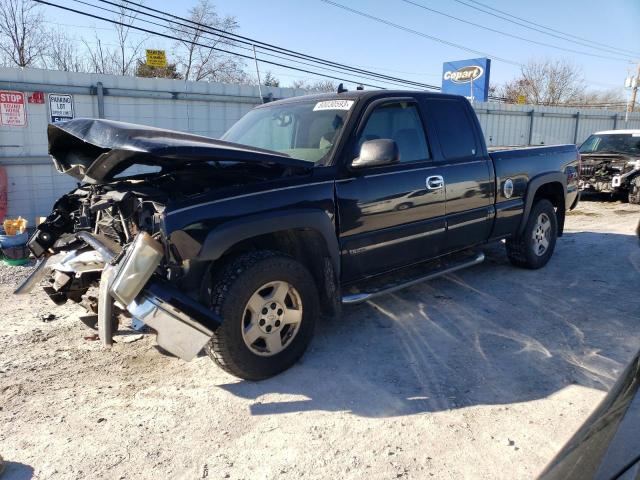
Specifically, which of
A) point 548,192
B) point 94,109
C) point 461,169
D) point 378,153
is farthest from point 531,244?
point 94,109

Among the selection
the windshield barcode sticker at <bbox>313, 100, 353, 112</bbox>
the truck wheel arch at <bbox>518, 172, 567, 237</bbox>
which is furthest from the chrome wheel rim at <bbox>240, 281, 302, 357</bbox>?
the truck wheel arch at <bbox>518, 172, 567, 237</bbox>

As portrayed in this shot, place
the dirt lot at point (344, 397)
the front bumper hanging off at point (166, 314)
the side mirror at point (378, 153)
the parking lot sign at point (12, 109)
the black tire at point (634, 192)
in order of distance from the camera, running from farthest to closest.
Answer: the black tire at point (634, 192)
the parking lot sign at point (12, 109)
the side mirror at point (378, 153)
the front bumper hanging off at point (166, 314)
the dirt lot at point (344, 397)

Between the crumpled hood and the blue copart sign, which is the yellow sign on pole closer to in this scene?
the crumpled hood

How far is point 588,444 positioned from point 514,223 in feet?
14.9

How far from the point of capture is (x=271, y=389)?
3.35 metres

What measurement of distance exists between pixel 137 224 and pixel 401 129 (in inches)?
95.0

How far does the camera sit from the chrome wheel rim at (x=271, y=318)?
10.8ft

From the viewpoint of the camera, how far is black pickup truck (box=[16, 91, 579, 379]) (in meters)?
2.93

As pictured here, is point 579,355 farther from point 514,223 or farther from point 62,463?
point 62,463

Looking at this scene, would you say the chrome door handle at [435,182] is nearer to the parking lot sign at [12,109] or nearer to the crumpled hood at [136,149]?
the crumpled hood at [136,149]


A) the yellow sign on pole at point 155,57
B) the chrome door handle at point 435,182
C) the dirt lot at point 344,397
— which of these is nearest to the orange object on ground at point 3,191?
the dirt lot at point 344,397

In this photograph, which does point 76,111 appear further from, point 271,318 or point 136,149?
point 271,318

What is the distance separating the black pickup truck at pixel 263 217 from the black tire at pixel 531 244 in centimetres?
102

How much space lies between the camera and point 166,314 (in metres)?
2.81
